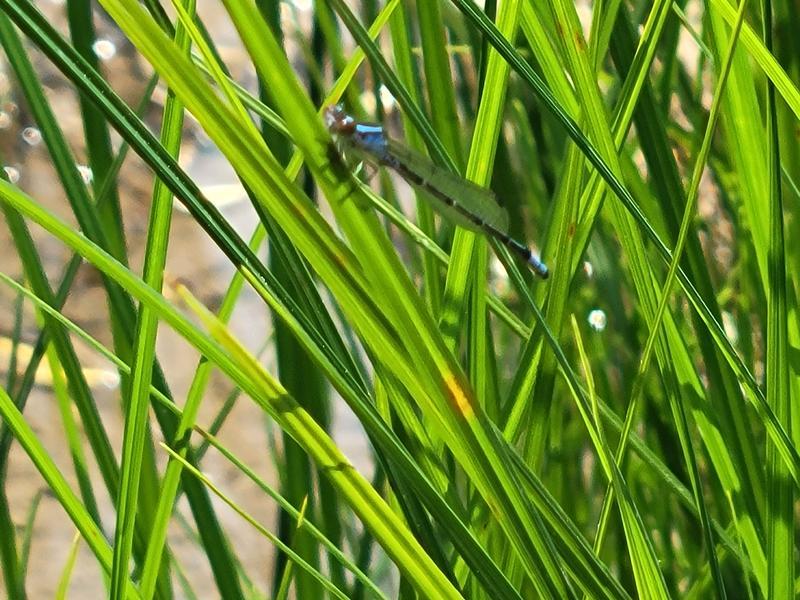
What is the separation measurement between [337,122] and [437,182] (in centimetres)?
11

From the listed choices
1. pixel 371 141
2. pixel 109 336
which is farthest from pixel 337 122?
pixel 109 336

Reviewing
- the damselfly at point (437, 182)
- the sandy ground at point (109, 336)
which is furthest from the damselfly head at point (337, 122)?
the sandy ground at point (109, 336)

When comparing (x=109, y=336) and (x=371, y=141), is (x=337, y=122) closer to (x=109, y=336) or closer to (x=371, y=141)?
(x=371, y=141)

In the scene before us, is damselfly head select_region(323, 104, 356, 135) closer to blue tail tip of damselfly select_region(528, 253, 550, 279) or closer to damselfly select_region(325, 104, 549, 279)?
damselfly select_region(325, 104, 549, 279)

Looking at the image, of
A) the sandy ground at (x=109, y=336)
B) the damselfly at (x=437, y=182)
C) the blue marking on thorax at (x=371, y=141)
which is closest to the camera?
the damselfly at (x=437, y=182)

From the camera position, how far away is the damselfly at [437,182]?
1.55 feet

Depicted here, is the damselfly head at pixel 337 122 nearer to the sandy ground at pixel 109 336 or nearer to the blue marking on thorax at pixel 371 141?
the blue marking on thorax at pixel 371 141

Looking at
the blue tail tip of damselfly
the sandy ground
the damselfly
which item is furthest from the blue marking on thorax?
the sandy ground

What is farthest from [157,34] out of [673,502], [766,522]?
[673,502]

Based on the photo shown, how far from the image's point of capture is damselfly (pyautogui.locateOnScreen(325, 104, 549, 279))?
47 centimetres

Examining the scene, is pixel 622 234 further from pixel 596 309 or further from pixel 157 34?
pixel 596 309

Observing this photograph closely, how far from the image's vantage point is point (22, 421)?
0.42m

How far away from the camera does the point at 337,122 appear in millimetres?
583

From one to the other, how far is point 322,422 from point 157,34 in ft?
1.41
